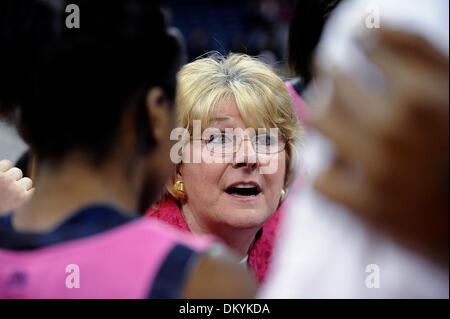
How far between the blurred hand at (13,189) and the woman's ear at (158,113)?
0.64 metres

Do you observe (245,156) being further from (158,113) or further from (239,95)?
(158,113)

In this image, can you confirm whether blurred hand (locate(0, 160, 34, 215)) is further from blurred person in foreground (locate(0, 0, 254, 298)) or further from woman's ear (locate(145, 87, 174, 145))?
woman's ear (locate(145, 87, 174, 145))

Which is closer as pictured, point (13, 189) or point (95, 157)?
point (95, 157)

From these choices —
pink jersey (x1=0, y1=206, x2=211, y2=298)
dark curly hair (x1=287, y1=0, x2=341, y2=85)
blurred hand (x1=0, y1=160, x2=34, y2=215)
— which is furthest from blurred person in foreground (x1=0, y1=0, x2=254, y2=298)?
dark curly hair (x1=287, y1=0, x2=341, y2=85)

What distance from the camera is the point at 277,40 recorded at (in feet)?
33.0

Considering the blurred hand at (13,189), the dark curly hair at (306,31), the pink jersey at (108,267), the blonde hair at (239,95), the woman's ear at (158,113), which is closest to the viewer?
the pink jersey at (108,267)

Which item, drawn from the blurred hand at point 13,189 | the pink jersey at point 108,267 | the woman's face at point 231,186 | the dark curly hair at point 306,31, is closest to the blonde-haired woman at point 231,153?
the woman's face at point 231,186

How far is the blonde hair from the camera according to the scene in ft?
7.34

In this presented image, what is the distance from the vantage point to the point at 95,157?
1.10 meters

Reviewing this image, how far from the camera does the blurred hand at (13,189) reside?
5.51 feet

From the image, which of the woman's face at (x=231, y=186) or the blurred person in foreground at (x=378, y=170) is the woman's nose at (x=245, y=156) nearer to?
the woman's face at (x=231, y=186)

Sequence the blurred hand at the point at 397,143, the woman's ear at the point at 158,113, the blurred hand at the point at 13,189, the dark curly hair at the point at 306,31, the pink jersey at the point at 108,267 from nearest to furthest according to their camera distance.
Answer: the blurred hand at the point at 397,143 → the pink jersey at the point at 108,267 → the woman's ear at the point at 158,113 → the blurred hand at the point at 13,189 → the dark curly hair at the point at 306,31

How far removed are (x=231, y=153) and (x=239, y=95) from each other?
0.73 feet

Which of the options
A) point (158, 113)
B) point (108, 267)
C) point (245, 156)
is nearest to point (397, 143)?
point (108, 267)
